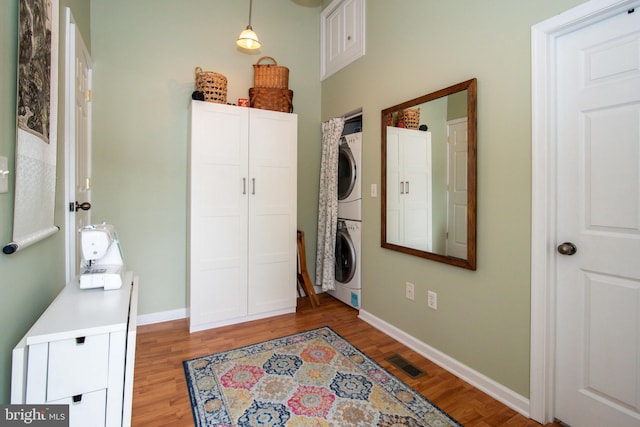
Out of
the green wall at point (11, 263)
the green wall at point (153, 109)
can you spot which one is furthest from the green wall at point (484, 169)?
the green wall at point (11, 263)

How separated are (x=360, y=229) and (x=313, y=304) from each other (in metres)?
0.96

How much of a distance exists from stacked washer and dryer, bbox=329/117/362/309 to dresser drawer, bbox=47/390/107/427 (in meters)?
2.30

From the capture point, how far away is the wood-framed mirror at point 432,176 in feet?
6.40

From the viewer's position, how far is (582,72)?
150cm

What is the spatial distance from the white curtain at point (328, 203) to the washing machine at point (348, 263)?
0.07m

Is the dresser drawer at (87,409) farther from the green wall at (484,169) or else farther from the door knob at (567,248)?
the door knob at (567,248)

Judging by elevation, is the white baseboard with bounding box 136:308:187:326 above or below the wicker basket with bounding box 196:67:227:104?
→ below

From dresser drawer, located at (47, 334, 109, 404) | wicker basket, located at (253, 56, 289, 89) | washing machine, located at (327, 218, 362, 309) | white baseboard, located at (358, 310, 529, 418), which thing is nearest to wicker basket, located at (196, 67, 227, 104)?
wicker basket, located at (253, 56, 289, 89)

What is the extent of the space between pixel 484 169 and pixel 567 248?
60 centimetres

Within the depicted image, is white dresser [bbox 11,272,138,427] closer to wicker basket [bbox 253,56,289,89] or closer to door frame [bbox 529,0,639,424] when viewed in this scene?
door frame [bbox 529,0,639,424]

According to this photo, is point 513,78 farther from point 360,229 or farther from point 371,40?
point 360,229

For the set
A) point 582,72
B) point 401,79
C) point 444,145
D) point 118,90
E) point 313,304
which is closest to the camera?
point 582,72

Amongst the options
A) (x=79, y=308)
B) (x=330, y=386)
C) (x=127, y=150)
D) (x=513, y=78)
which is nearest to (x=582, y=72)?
(x=513, y=78)

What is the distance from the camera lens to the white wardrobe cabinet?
2.67m
